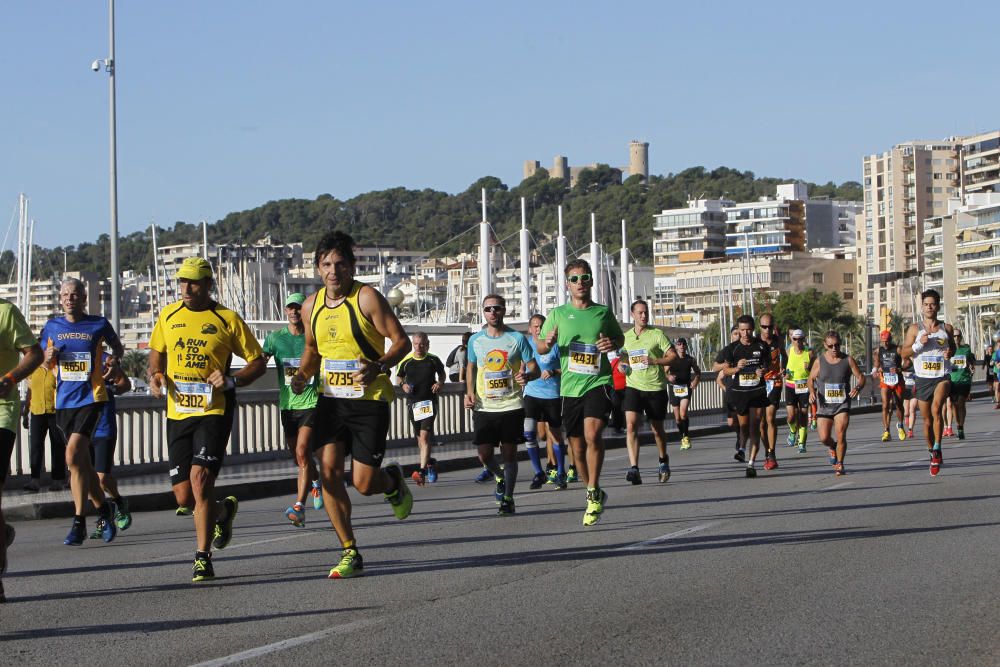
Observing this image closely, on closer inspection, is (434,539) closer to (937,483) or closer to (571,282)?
(571,282)

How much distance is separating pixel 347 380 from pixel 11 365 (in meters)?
2.14

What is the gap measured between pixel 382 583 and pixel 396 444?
1739 cm

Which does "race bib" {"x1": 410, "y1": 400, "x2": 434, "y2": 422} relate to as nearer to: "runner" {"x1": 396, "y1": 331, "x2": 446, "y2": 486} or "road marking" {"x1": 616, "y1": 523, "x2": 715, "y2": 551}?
"runner" {"x1": 396, "y1": 331, "x2": 446, "y2": 486}

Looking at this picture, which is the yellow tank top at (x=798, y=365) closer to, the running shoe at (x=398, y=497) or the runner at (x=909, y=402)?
the runner at (x=909, y=402)

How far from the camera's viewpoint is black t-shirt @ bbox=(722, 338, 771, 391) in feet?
64.6

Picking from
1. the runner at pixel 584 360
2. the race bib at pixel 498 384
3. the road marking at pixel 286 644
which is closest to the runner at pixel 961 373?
the race bib at pixel 498 384

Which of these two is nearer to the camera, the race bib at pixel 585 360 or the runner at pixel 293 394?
the race bib at pixel 585 360

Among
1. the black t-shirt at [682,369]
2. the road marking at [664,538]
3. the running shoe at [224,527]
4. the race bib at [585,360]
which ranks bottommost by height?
the road marking at [664,538]

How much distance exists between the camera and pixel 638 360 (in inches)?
744

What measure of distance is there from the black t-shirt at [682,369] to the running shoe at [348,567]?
675 inches

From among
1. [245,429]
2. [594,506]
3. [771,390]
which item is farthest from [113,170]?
[594,506]

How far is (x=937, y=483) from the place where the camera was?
17.3 metres

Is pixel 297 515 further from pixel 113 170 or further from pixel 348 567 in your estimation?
pixel 113 170

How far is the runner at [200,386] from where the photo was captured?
10016 mm
